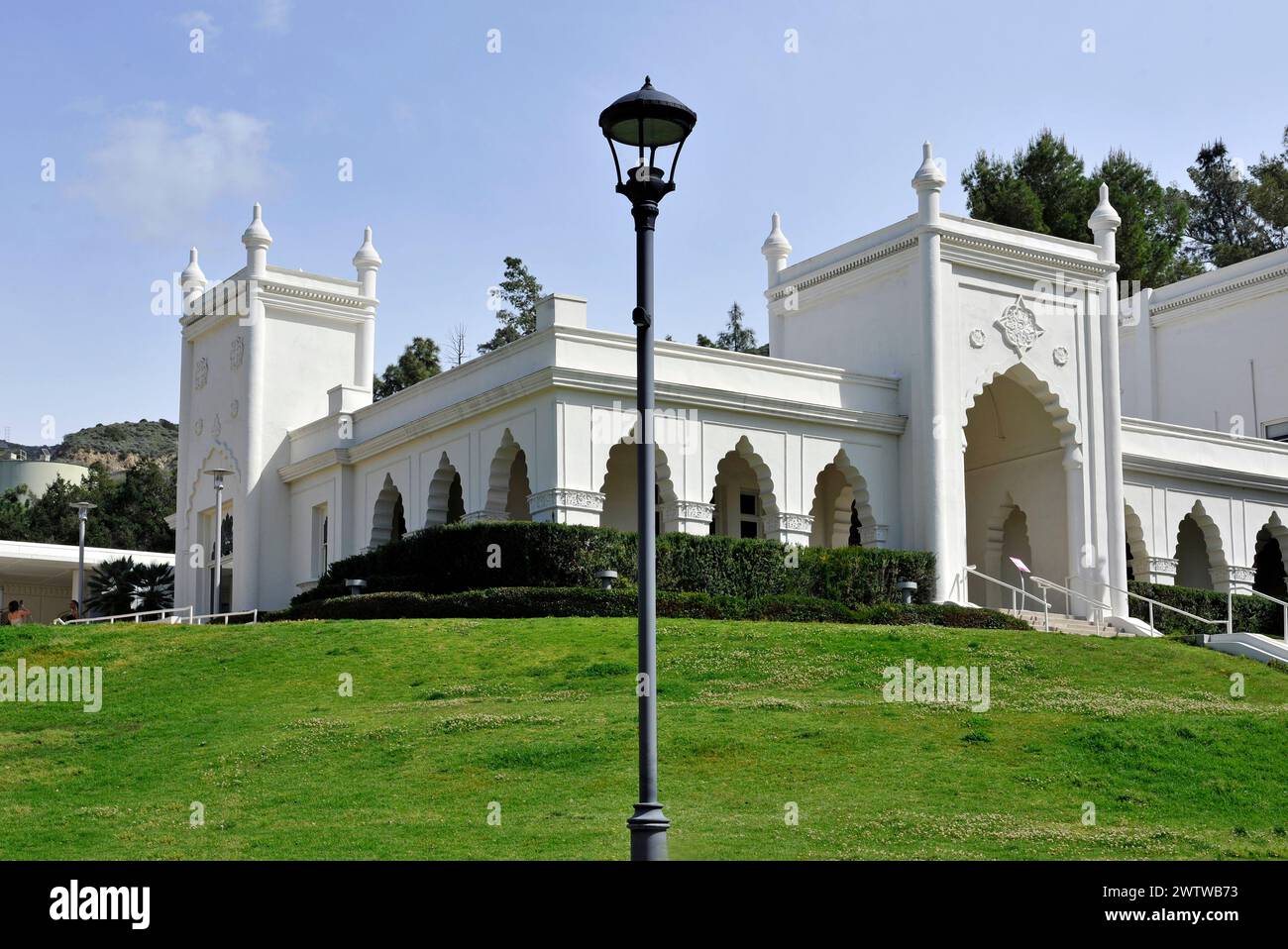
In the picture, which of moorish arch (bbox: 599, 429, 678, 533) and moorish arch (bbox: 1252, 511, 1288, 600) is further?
moorish arch (bbox: 1252, 511, 1288, 600)

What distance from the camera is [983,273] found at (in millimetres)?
33031

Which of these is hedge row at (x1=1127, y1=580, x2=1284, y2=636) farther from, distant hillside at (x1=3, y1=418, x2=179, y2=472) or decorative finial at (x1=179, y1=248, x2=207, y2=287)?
distant hillside at (x1=3, y1=418, x2=179, y2=472)

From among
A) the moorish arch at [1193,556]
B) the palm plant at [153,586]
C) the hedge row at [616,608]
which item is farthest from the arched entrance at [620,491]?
the palm plant at [153,586]

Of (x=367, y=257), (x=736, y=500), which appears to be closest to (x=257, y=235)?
(x=367, y=257)

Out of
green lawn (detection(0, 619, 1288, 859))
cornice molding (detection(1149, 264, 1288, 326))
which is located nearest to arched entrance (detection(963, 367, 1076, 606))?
green lawn (detection(0, 619, 1288, 859))

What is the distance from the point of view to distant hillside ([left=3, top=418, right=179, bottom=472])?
112812mm

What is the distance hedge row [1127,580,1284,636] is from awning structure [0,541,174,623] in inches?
1114

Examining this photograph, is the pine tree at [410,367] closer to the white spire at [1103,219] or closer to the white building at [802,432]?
the white building at [802,432]

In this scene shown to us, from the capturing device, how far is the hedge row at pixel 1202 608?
33156 mm

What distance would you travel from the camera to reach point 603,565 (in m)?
27.6

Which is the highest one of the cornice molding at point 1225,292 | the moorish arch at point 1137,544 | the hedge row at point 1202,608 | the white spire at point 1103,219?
the cornice molding at point 1225,292

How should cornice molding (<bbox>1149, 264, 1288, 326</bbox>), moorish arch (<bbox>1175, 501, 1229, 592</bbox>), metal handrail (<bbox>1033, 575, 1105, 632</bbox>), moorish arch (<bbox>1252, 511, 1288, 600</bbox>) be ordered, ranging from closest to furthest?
metal handrail (<bbox>1033, 575, 1105, 632</bbox>), moorish arch (<bbox>1252, 511, 1288, 600</bbox>), moorish arch (<bbox>1175, 501, 1229, 592</bbox>), cornice molding (<bbox>1149, 264, 1288, 326</bbox>)

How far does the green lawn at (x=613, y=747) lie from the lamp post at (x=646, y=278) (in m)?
2.71
